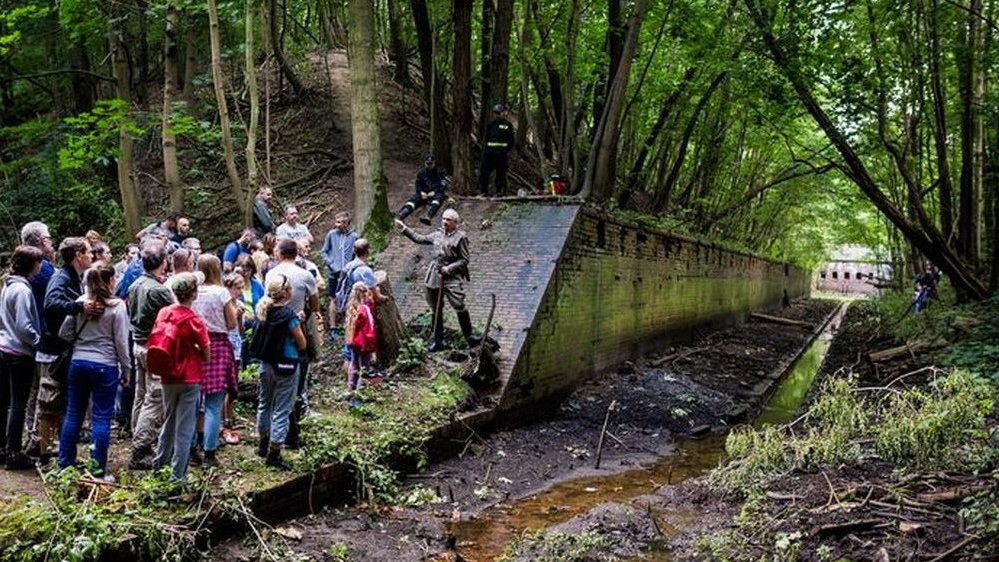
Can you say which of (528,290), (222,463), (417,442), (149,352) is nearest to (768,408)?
(528,290)

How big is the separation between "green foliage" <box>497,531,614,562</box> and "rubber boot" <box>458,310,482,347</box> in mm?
4080

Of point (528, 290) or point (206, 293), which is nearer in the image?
point (206, 293)

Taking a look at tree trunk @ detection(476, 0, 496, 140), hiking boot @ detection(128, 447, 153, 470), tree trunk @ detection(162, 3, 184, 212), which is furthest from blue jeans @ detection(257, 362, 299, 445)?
tree trunk @ detection(476, 0, 496, 140)

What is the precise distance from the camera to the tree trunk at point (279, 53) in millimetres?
15511

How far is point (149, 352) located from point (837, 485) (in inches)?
213

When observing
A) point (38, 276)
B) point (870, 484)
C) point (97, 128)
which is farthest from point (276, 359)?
point (97, 128)

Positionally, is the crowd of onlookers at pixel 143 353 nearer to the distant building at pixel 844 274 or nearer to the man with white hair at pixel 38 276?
the man with white hair at pixel 38 276

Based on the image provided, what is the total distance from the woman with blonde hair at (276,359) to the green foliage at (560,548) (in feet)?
6.88

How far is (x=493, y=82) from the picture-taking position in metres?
13.7

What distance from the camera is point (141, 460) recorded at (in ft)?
18.2

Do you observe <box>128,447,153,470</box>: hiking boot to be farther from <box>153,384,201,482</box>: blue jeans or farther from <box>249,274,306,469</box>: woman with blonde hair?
<box>249,274,306,469</box>: woman with blonde hair

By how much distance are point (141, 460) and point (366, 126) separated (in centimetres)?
729

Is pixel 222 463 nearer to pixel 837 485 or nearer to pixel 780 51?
pixel 837 485

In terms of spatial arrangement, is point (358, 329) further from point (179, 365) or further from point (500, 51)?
point (500, 51)
